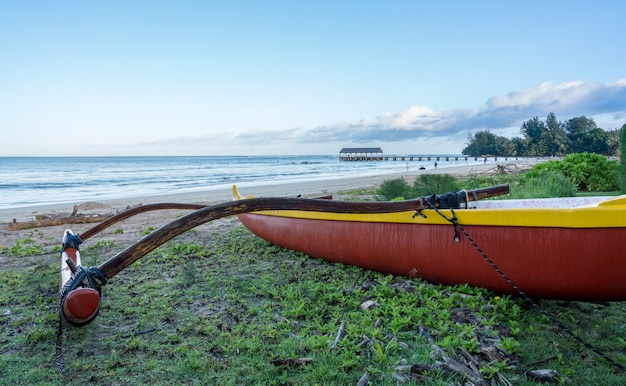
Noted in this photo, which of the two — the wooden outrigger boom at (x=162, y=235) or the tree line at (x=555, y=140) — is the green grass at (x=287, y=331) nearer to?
the wooden outrigger boom at (x=162, y=235)

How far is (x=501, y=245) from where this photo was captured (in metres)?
2.89

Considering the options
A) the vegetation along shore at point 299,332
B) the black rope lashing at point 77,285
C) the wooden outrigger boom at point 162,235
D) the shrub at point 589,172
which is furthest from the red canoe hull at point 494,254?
the shrub at point 589,172

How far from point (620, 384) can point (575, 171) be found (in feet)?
29.9

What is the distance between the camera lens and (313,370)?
2.09m

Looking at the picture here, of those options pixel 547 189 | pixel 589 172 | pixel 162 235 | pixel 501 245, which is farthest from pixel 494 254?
pixel 589 172

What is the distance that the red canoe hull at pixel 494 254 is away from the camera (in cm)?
253

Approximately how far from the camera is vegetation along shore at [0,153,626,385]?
2.11m

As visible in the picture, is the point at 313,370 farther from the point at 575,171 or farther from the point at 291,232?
the point at 575,171

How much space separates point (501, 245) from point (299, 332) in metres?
1.69

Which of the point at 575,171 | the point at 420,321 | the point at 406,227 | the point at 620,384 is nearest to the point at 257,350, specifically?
the point at 420,321

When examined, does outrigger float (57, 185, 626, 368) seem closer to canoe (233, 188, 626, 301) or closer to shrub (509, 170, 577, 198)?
canoe (233, 188, 626, 301)

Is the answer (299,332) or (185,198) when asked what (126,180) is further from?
(299,332)

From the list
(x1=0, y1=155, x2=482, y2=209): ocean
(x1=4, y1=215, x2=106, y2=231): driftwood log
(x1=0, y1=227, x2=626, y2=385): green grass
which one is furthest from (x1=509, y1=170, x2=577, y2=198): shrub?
(x1=0, y1=155, x2=482, y2=209): ocean

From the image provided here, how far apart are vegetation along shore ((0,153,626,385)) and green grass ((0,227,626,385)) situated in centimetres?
1
